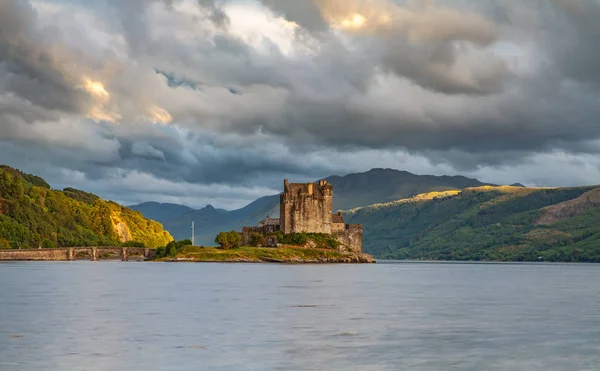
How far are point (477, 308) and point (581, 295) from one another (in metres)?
27.0

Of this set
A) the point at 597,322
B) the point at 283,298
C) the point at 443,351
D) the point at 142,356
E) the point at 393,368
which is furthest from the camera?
the point at 283,298

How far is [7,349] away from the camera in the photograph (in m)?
41.0

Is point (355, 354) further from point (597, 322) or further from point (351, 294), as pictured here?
point (351, 294)

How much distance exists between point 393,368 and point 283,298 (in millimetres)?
45230

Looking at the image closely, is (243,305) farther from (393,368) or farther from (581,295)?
(581,295)

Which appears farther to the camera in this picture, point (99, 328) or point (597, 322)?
point (597, 322)

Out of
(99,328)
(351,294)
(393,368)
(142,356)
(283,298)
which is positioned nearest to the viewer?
(393,368)

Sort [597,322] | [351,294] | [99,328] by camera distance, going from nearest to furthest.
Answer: [99,328] → [597,322] → [351,294]

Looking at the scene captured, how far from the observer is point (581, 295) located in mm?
93500

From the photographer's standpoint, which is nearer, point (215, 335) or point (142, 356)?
point (142, 356)

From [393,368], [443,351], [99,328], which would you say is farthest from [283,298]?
[393,368]

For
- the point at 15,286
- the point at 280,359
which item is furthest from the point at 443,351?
the point at 15,286

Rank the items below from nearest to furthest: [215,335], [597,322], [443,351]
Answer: [443,351]
[215,335]
[597,322]

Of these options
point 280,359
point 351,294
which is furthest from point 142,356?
point 351,294
